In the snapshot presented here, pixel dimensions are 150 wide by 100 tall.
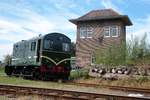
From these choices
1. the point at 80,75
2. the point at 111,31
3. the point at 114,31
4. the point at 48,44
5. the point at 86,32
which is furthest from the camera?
the point at 86,32

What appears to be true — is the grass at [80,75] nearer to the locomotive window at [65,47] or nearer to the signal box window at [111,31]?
the locomotive window at [65,47]

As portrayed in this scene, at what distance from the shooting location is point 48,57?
21047 mm

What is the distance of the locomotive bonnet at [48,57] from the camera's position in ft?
68.6

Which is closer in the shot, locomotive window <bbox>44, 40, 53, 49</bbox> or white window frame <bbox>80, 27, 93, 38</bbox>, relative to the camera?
locomotive window <bbox>44, 40, 53, 49</bbox>

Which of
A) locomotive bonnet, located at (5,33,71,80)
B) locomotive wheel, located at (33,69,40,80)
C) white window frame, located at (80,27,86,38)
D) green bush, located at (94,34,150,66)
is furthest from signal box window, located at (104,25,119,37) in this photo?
locomotive wheel, located at (33,69,40,80)

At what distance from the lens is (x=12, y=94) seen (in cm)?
1270

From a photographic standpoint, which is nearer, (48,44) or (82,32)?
(48,44)

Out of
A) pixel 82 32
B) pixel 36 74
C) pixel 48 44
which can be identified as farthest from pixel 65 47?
pixel 82 32

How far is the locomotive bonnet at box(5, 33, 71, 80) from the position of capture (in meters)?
20.9

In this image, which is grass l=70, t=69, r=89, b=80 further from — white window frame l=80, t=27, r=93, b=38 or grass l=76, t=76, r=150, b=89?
white window frame l=80, t=27, r=93, b=38

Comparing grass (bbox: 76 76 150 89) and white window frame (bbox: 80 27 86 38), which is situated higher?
white window frame (bbox: 80 27 86 38)

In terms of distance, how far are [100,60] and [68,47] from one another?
288 cm

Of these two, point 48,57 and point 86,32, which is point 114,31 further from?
point 48,57

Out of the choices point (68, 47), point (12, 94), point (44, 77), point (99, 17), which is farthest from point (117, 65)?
point (99, 17)
